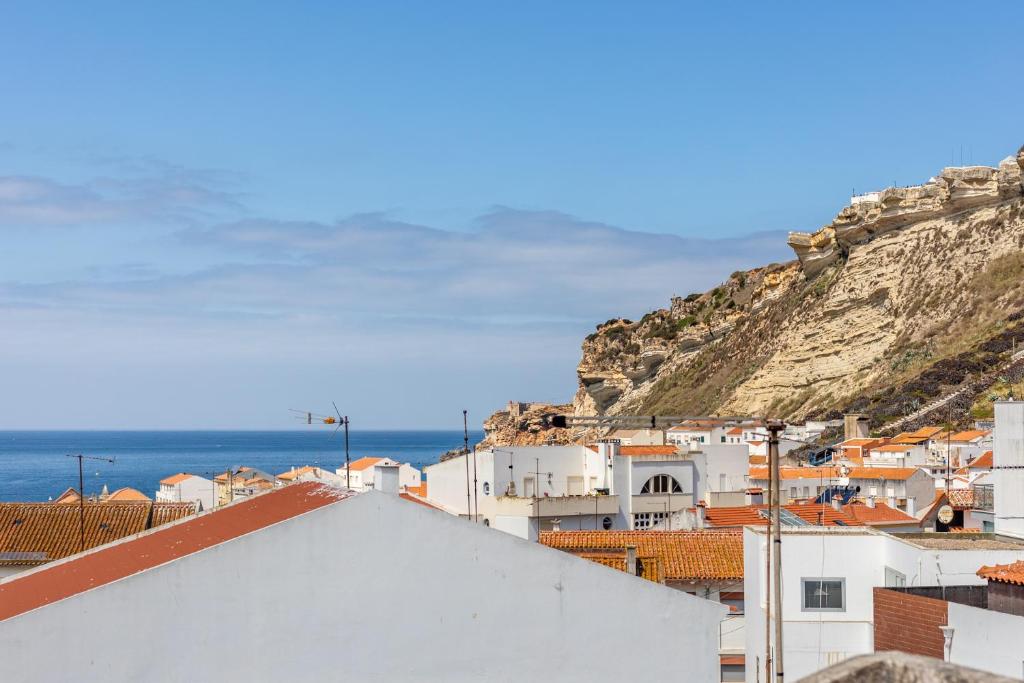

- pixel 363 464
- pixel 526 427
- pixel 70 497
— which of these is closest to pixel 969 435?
pixel 363 464

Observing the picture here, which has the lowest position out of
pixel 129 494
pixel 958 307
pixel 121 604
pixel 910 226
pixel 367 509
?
pixel 129 494

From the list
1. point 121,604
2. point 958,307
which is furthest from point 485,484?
point 958,307

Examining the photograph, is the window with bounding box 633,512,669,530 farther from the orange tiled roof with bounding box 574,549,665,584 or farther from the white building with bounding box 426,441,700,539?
the orange tiled roof with bounding box 574,549,665,584

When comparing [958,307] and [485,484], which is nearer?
[485,484]

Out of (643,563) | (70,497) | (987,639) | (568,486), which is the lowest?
(70,497)

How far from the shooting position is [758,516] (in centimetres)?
2988

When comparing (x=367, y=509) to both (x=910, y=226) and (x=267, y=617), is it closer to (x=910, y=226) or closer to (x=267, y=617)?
(x=267, y=617)

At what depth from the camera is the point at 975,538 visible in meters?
19.2

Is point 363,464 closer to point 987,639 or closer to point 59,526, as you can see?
point 59,526

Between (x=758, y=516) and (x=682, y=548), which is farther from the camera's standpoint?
(x=758, y=516)

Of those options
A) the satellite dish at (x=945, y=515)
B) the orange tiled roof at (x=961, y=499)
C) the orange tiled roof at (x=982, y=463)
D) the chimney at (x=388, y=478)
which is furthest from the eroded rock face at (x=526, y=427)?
the chimney at (x=388, y=478)

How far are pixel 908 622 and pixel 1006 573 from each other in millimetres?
1405

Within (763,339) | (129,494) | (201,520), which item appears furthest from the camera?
(763,339)

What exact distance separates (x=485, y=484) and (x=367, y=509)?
28657mm
